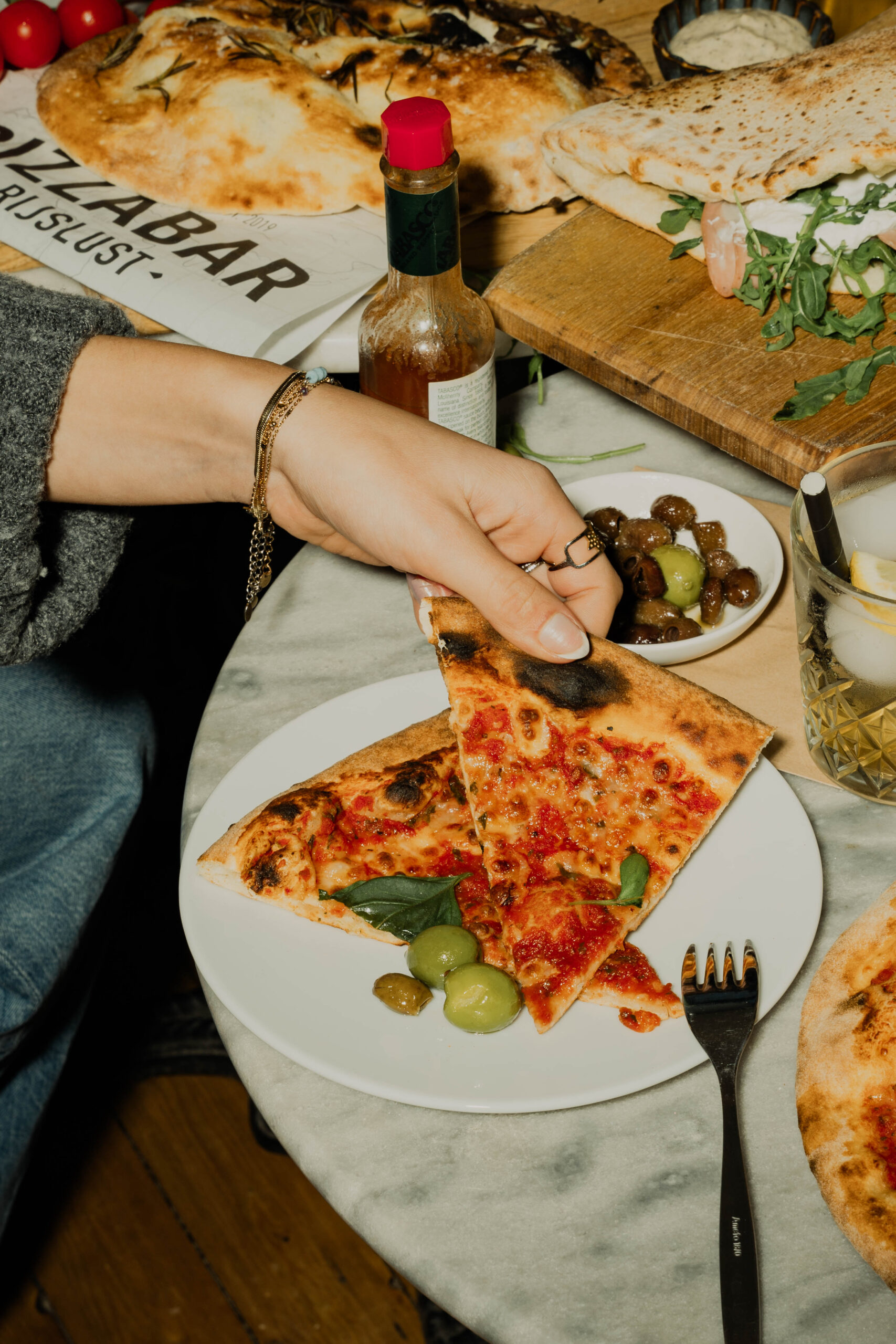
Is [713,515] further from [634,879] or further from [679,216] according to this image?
[634,879]

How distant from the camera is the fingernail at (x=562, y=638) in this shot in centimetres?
153

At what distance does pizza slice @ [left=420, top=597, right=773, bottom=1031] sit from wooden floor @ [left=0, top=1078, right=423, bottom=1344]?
1557 millimetres

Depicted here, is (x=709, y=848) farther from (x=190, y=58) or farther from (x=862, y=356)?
(x=190, y=58)

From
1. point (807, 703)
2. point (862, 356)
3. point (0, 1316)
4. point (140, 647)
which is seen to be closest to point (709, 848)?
point (807, 703)

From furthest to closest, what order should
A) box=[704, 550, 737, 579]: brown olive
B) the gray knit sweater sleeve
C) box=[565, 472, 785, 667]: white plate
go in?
box=[704, 550, 737, 579]: brown olive < box=[565, 472, 785, 667]: white plate < the gray knit sweater sleeve

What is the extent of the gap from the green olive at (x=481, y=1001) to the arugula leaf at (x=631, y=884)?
167mm

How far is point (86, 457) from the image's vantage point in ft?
5.88

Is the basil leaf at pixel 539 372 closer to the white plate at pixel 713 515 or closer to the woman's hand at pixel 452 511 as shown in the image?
the white plate at pixel 713 515

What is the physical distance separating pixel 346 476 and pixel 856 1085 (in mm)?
1007

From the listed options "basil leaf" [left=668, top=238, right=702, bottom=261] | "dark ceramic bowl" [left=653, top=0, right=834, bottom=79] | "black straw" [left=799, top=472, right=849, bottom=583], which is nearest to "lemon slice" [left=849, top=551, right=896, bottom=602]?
"black straw" [left=799, top=472, right=849, bottom=583]

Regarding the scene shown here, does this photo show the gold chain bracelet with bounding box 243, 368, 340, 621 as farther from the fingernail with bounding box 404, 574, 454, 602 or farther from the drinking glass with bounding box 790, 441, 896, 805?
the drinking glass with bounding box 790, 441, 896, 805

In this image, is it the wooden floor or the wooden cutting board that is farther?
the wooden floor

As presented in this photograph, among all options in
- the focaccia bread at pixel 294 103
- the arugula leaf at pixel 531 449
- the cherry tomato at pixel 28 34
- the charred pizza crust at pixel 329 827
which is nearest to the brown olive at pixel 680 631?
the charred pizza crust at pixel 329 827

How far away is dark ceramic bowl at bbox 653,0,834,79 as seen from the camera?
131 inches
